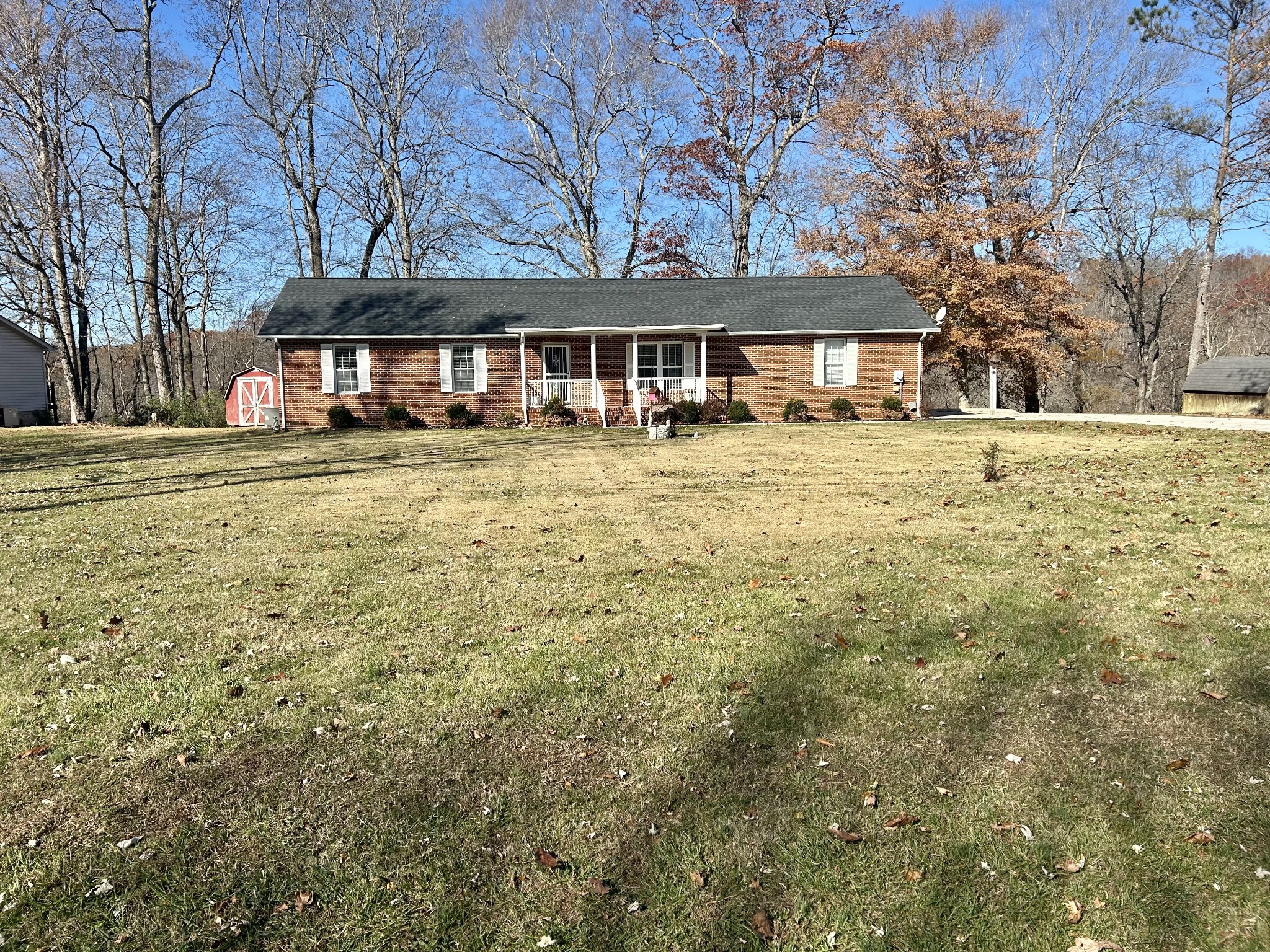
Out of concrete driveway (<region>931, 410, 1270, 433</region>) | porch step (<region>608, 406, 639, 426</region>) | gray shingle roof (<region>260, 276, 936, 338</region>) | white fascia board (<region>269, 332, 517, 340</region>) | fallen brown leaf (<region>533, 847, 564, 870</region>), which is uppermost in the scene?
gray shingle roof (<region>260, 276, 936, 338</region>)

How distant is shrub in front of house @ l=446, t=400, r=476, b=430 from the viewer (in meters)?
20.9

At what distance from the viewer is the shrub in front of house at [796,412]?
829 inches

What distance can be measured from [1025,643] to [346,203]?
3524cm

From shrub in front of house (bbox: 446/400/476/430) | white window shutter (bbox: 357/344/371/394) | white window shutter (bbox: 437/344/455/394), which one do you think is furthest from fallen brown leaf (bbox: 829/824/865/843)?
white window shutter (bbox: 357/344/371/394)

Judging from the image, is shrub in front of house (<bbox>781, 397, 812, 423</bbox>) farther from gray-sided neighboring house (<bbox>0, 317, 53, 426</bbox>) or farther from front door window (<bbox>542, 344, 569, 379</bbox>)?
gray-sided neighboring house (<bbox>0, 317, 53, 426</bbox>)

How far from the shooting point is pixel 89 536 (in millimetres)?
6926

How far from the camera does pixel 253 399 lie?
2286 centimetres

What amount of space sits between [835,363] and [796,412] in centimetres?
201

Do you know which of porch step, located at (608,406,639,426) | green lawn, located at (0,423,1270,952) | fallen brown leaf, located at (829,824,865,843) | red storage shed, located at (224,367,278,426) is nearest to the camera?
green lawn, located at (0,423,1270,952)

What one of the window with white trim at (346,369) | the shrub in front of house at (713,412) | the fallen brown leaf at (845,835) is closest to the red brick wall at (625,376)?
the window with white trim at (346,369)

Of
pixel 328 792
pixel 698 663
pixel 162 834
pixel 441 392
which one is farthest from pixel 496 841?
pixel 441 392

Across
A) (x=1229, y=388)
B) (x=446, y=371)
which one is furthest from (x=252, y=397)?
(x=1229, y=388)

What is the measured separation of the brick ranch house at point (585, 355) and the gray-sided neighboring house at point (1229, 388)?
1227 cm

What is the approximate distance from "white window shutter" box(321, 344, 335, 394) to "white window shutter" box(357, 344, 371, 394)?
0.65 metres
